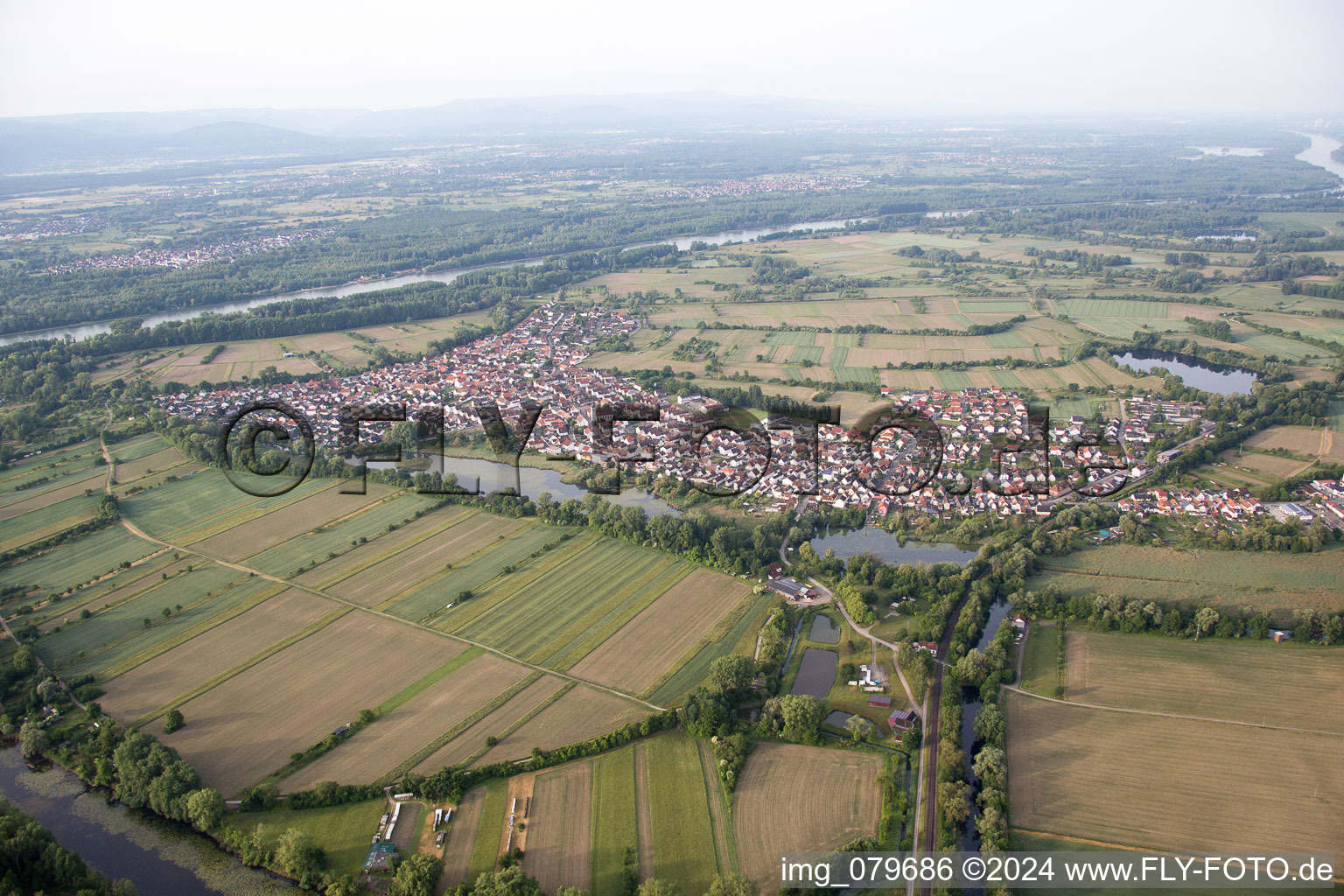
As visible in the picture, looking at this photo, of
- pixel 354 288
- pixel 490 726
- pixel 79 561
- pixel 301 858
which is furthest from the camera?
pixel 354 288

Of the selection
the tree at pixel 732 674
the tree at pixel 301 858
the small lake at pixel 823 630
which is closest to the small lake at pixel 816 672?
the small lake at pixel 823 630

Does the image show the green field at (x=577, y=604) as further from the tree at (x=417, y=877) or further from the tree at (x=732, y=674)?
the tree at (x=417, y=877)

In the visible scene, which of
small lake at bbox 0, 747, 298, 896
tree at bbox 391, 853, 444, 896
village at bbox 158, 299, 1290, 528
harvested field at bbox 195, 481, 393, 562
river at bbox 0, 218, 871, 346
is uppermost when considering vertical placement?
river at bbox 0, 218, 871, 346

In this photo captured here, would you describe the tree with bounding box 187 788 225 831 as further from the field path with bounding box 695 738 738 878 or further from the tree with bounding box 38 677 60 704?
the field path with bounding box 695 738 738 878

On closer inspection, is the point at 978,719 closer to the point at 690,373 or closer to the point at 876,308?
the point at 690,373

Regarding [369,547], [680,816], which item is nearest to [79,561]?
[369,547]

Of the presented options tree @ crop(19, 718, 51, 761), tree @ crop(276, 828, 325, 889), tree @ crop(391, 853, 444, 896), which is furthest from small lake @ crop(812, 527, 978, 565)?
tree @ crop(19, 718, 51, 761)

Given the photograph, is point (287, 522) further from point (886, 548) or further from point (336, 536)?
point (886, 548)
